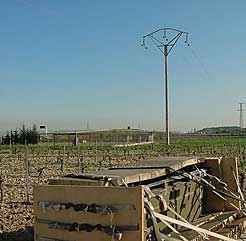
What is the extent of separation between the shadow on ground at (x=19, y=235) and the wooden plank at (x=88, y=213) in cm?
326

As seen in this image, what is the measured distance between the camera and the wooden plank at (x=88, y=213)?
4012mm

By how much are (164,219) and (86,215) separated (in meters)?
0.72

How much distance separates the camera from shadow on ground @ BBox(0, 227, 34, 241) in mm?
7645

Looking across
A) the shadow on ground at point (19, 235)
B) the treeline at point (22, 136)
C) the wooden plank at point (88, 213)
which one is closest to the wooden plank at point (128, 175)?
the wooden plank at point (88, 213)

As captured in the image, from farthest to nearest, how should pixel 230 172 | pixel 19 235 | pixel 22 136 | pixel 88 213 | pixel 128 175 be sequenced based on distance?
pixel 22 136, pixel 230 172, pixel 19 235, pixel 128 175, pixel 88 213

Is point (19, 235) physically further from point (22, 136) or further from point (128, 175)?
point (22, 136)

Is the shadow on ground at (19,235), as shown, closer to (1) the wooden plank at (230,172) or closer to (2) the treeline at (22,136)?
(1) the wooden plank at (230,172)

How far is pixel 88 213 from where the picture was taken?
4211 millimetres

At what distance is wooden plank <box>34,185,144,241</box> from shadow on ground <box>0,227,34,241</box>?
10.7ft

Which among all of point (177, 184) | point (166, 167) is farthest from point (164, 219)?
point (177, 184)

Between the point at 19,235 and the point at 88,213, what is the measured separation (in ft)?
13.3

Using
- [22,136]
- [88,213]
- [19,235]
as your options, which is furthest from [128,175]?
[22,136]

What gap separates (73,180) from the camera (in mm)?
4777

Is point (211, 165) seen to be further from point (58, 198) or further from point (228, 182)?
point (58, 198)
